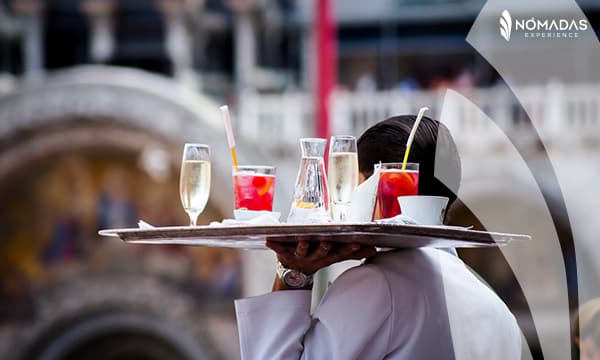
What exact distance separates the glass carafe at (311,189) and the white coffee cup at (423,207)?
146 millimetres

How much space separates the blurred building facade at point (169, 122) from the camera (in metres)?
10.4

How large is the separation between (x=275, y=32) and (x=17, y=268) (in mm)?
4133

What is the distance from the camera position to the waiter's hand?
1.86 metres

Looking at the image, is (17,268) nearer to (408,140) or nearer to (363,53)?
(363,53)

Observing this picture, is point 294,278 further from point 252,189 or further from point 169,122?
point 169,122

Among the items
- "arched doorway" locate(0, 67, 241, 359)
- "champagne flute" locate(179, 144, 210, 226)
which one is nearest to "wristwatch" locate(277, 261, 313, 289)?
"champagne flute" locate(179, 144, 210, 226)

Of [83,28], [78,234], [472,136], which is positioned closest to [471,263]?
[472,136]

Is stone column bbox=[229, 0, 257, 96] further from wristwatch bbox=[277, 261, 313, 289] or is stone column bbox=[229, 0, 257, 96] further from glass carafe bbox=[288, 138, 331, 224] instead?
wristwatch bbox=[277, 261, 313, 289]

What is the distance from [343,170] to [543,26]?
893mm

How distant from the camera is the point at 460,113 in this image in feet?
34.6

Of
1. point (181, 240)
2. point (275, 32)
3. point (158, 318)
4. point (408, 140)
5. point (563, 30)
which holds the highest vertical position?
point (275, 32)

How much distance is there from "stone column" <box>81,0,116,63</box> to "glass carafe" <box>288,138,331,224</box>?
1062 centimetres

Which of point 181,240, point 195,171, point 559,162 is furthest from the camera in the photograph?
point 559,162

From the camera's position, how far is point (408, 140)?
1.96m
